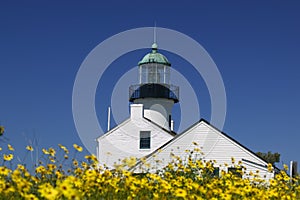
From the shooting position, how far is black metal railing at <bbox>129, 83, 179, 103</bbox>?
30656mm

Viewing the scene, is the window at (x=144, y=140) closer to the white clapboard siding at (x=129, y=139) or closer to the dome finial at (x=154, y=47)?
the white clapboard siding at (x=129, y=139)

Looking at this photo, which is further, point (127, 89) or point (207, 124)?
point (127, 89)

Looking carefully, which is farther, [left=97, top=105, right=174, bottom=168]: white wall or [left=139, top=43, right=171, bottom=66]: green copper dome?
[left=139, top=43, right=171, bottom=66]: green copper dome

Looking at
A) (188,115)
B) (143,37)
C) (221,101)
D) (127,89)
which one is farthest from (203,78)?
(143,37)

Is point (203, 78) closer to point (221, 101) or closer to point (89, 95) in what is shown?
point (221, 101)

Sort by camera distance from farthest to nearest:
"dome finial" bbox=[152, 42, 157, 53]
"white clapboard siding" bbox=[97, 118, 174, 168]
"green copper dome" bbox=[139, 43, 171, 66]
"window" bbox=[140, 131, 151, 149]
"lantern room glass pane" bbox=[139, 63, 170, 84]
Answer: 1. "dome finial" bbox=[152, 42, 157, 53]
2. "green copper dome" bbox=[139, 43, 171, 66]
3. "lantern room glass pane" bbox=[139, 63, 170, 84]
4. "window" bbox=[140, 131, 151, 149]
5. "white clapboard siding" bbox=[97, 118, 174, 168]

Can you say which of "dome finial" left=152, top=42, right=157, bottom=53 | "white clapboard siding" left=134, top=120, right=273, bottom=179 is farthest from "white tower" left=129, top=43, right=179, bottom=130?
"white clapboard siding" left=134, top=120, right=273, bottom=179

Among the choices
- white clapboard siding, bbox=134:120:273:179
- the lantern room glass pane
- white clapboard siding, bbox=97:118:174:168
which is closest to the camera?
white clapboard siding, bbox=134:120:273:179

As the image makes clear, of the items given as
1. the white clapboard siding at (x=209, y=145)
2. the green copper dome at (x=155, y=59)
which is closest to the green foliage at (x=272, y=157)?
the white clapboard siding at (x=209, y=145)

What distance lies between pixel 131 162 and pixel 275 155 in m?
28.8

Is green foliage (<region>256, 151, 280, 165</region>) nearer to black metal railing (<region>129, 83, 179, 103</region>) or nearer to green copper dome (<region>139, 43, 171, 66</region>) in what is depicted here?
black metal railing (<region>129, 83, 179, 103</region>)

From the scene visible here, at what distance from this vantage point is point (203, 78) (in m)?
25.9

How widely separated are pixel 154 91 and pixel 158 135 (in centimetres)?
292

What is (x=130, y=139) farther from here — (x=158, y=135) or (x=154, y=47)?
(x=154, y=47)
